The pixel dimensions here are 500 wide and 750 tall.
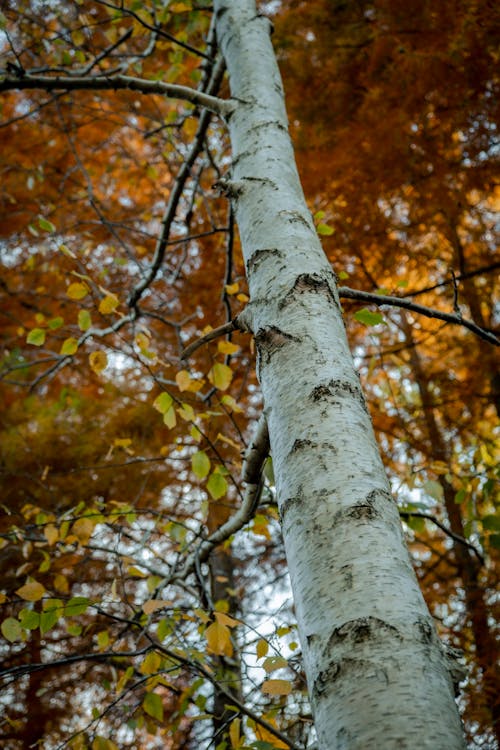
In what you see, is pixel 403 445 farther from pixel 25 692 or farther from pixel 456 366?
pixel 25 692

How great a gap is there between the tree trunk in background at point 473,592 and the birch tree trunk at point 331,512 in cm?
167

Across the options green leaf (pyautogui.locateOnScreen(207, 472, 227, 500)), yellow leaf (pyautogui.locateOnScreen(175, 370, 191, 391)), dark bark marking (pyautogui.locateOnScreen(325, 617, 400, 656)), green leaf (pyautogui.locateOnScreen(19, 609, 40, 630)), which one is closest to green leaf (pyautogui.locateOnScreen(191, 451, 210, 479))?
green leaf (pyautogui.locateOnScreen(207, 472, 227, 500))

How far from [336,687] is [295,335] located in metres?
0.64

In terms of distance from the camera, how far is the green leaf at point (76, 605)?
59.1 inches

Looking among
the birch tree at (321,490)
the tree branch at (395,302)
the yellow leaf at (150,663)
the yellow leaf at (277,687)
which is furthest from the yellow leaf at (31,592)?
the tree branch at (395,302)

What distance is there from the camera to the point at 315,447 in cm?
90

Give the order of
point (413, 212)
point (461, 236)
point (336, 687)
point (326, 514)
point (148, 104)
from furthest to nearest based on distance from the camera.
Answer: point (148, 104), point (461, 236), point (413, 212), point (326, 514), point (336, 687)

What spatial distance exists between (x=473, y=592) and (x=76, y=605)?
3.25m

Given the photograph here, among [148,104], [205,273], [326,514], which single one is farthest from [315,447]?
[148,104]

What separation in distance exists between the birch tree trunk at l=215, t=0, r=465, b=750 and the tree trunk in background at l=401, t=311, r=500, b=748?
65.9 inches

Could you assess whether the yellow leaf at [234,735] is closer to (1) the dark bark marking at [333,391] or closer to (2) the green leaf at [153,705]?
(2) the green leaf at [153,705]

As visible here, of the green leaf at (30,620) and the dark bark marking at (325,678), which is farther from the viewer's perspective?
the green leaf at (30,620)

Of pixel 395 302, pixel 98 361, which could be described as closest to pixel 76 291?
pixel 98 361

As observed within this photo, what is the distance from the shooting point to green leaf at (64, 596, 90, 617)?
1.50 metres
